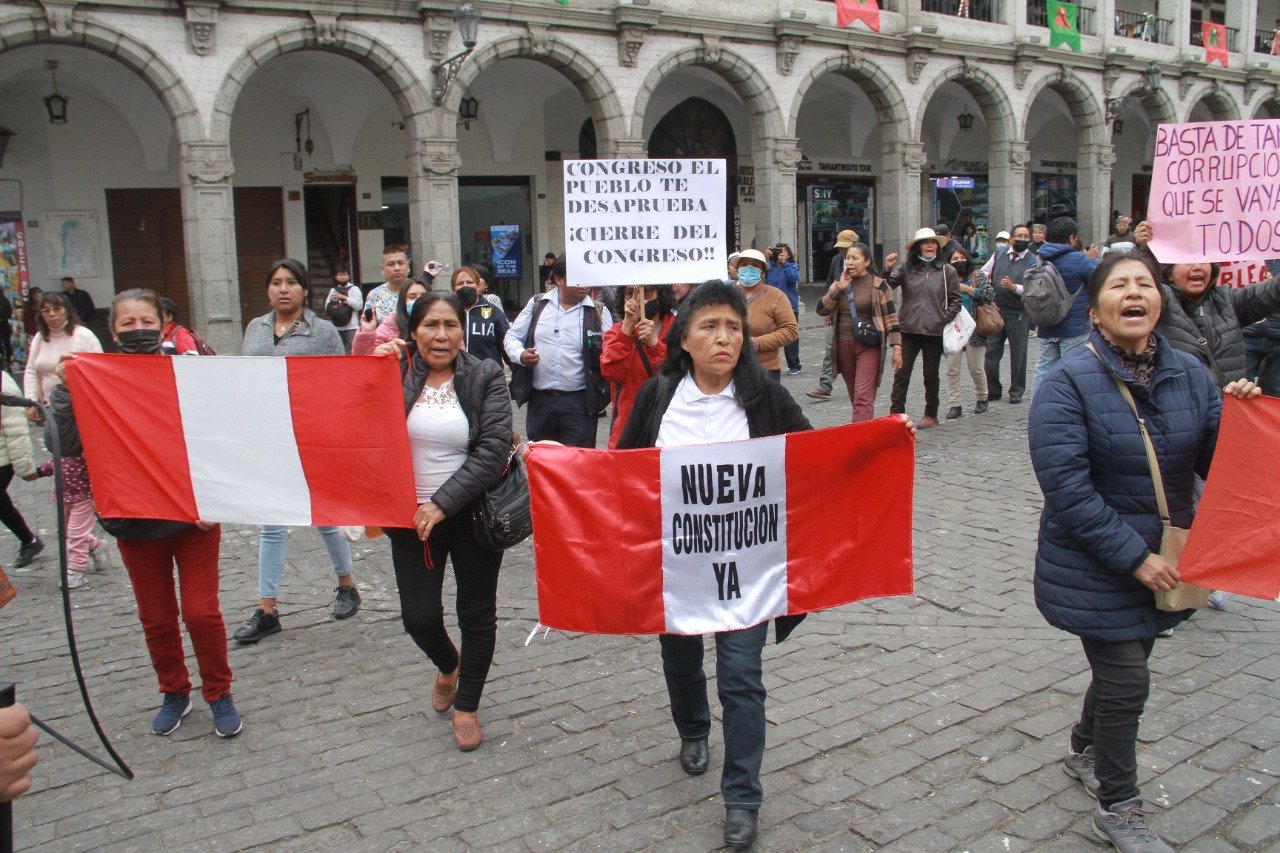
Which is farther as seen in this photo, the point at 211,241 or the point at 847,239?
the point at 211,241

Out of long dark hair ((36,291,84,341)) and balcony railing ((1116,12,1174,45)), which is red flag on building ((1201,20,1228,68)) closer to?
balcony railing ((1116,12,1174,45))

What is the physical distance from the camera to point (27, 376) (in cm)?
703

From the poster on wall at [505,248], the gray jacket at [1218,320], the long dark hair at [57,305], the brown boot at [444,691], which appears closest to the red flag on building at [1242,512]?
the gray jacket at [1218,320]

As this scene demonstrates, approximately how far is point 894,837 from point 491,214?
70.3 ft

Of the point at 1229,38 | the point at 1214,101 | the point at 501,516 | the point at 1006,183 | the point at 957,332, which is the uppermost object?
the point at 1229,38

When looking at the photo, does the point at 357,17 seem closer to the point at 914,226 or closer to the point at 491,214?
the point at 491,214

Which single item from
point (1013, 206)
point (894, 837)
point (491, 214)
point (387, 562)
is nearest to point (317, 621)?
point (387, 562)

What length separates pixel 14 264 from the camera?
18.1 m

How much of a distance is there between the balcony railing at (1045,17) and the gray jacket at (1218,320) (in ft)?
74.8

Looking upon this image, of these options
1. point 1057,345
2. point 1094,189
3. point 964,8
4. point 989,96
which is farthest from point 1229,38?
point 1057,345

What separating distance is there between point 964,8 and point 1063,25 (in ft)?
10.4

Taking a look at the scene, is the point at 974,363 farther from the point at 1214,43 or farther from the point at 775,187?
the point at 1214,43

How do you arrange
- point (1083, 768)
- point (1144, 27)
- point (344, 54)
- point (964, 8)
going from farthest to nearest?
point (1144, 27)
point (964, 8)
point (344, 54)
point (1083, 768)

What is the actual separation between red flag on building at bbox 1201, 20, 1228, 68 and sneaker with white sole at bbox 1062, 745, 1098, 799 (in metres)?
30.6
